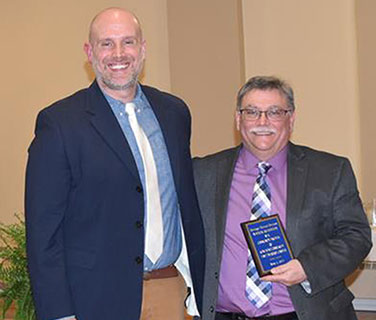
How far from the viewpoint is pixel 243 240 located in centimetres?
238

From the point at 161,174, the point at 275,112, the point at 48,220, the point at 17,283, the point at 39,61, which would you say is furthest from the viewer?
the point at 39,61

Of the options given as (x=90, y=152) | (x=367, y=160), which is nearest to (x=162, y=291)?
(x=90, y=152)

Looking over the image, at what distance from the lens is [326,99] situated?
16.8 feet

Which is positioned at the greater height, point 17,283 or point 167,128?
point 167,128

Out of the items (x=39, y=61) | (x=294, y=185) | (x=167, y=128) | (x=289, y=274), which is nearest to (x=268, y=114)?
(x=294, y=185)

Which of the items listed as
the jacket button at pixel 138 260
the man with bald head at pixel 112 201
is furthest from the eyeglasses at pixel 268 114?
the jacket button at pixel 138 260

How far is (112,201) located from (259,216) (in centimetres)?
56

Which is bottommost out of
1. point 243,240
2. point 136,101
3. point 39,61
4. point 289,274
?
point 289,274

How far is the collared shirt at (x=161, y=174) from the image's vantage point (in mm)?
2324

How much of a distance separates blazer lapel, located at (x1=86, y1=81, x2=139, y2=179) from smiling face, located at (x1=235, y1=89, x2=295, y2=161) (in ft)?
1.62

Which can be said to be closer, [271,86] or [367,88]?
[271,86]

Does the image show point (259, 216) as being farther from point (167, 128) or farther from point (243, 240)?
point (167, 128)

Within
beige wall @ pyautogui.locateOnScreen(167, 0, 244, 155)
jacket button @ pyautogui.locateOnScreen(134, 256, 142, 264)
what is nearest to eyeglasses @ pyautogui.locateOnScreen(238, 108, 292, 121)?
jacket button @ pyautogui.locateOnScreen(134, 256, 142, 264)

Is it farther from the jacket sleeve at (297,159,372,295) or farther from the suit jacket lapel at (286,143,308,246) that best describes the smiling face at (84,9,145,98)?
the jacket sleeve at (297,159,372,295)
